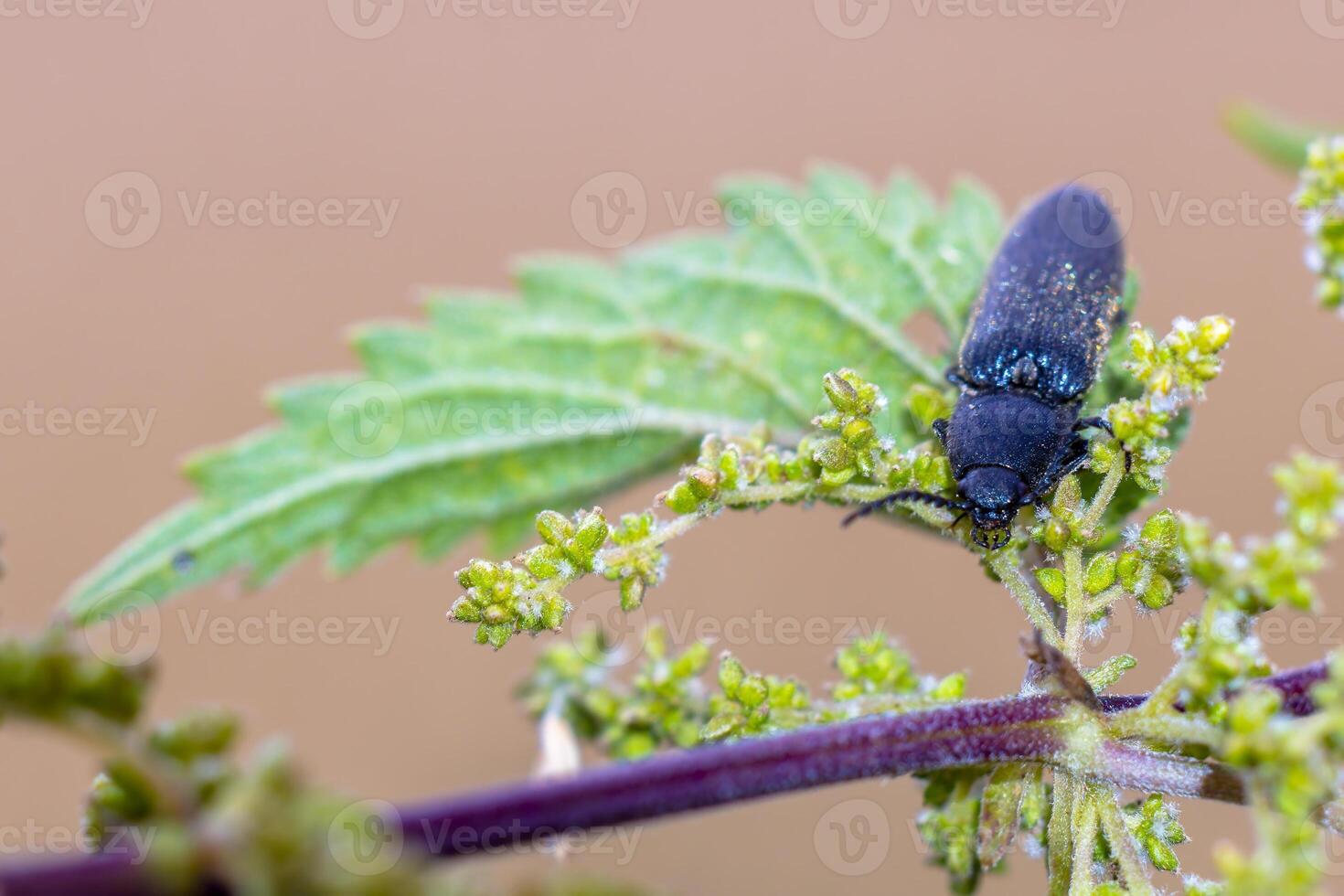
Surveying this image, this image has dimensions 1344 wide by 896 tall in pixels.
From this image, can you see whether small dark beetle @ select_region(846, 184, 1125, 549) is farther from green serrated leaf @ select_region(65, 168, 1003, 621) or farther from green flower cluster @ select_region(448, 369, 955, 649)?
green flower cluster @ select_region(448, 369, 955, 649)

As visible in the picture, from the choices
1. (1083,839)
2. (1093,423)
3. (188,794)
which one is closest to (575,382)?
(1093,423)

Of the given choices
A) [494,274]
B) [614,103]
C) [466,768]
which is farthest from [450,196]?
[466,768]

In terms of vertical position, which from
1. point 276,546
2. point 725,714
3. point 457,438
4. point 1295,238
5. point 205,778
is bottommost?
point 205,778

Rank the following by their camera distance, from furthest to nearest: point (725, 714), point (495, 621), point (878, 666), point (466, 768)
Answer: point (466, 768) < point (878, 666) < point (725, 714) < point (495, 621)

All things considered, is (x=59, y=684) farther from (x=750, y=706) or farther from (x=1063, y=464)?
(x=1063, y=464)

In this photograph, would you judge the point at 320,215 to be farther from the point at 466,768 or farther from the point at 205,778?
the point at 205,778

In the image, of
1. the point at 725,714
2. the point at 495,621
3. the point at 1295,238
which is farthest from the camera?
the point at 1295,238
